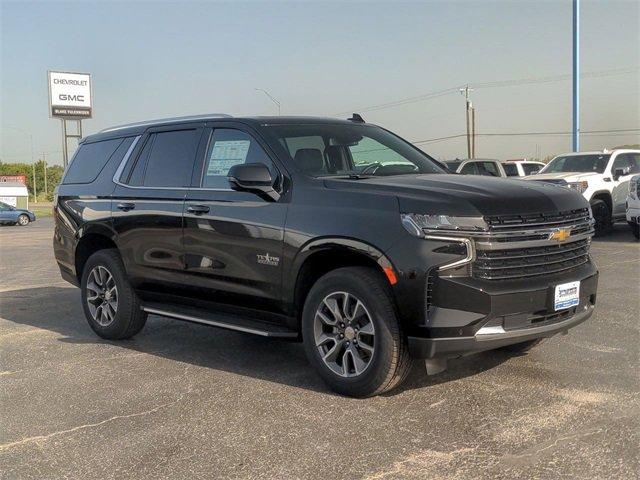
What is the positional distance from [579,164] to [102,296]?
12151 millimetres

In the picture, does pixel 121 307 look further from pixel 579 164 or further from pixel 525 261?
pixel 579 164

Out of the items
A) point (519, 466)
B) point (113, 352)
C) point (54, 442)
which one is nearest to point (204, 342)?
point (113, 352)

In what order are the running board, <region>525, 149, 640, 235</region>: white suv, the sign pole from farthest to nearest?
the sign pole < <region>525, 149, 640, 235</region>: white suv < the running board

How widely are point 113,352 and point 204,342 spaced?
0.82m

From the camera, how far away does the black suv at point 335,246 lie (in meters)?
4.13

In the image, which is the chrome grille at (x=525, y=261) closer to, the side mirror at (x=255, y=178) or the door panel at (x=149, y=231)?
the side mirror at (x=255, y=178)

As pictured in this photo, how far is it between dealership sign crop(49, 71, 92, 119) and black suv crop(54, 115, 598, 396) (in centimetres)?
5184

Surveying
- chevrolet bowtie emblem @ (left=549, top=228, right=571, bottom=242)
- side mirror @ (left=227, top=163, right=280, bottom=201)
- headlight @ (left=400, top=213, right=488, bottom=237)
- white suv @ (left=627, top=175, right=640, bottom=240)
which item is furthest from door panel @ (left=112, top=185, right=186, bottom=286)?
white suv @ (left=627, top=175, right=640, bottom=240)

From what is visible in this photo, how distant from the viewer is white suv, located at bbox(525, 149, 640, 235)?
561 inches

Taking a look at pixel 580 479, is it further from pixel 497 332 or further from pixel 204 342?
pixel 204 342

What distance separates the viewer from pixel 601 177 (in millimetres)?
14523

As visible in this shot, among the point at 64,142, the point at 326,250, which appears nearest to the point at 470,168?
the point at 326,250

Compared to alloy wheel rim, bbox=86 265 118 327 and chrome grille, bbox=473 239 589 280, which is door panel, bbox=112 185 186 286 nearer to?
alloy wheel rim, bbox=86 265 118 327

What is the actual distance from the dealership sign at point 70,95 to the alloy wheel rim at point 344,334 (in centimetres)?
5448
